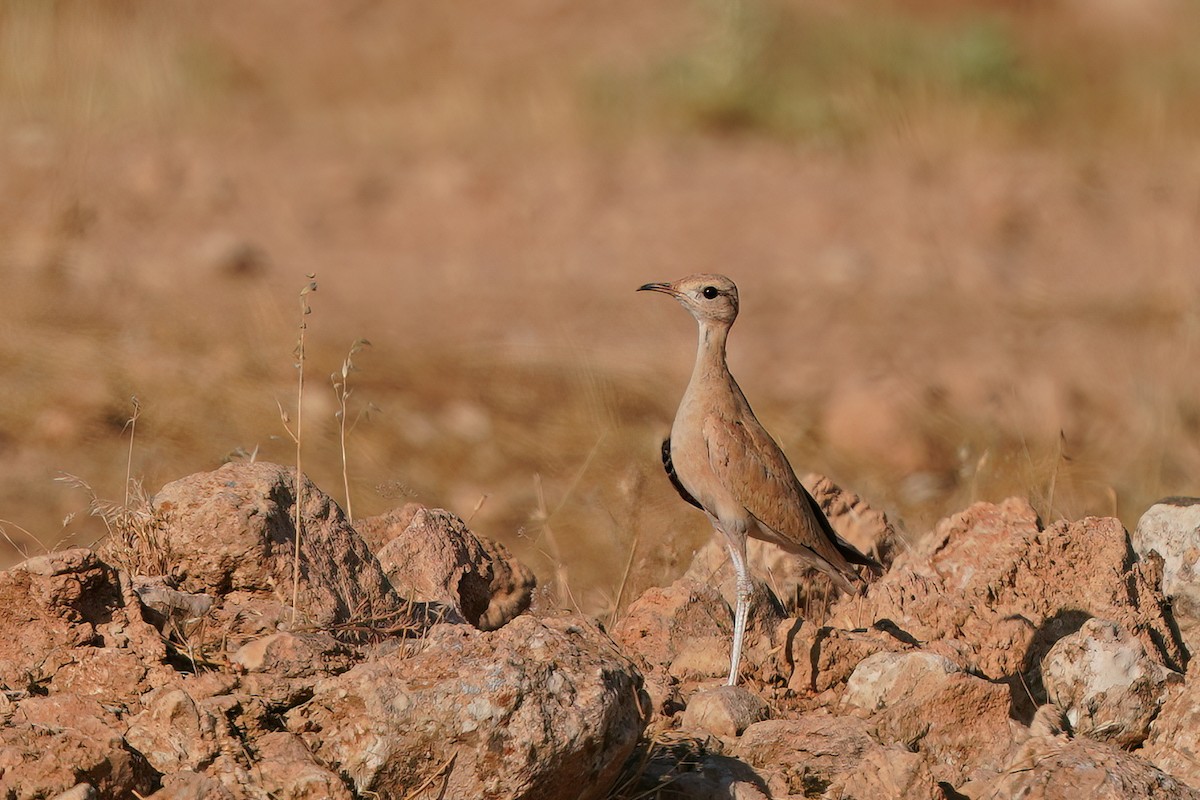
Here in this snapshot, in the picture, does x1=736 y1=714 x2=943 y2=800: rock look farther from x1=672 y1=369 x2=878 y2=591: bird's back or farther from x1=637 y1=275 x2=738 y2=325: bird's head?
x1=637 y1=275 x2=738 y2=325: bird's head

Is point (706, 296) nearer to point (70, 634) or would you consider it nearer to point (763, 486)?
point (763, 486)

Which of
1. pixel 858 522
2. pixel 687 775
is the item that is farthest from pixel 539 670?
pixel 858 522

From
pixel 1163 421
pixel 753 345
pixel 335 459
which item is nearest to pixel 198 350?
pixel 335 459

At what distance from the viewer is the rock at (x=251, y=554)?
465 centimetres

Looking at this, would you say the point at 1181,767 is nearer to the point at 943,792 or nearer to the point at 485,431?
the point at 943,792

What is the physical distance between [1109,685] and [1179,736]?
0.24m

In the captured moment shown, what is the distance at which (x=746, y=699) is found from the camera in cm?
481

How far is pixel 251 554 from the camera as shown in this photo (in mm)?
4676

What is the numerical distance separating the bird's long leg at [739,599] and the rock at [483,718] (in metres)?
0.98

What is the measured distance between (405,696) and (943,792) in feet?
4.32

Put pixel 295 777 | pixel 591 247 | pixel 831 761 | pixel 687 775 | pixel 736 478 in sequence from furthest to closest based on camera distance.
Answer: pixel 591 247 < pixel 736 478 < pixel 831 761 < pixel 687 775 < pixel 295 777

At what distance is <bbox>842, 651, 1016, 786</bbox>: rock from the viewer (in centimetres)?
469

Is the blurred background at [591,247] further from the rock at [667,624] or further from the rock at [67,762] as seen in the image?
the rock at [67,762]

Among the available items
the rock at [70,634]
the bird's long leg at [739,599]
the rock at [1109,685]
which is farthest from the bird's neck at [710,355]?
the rock at [70,634]
